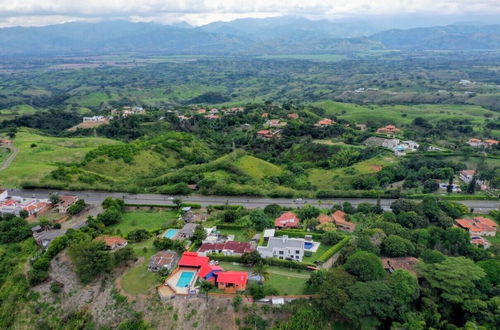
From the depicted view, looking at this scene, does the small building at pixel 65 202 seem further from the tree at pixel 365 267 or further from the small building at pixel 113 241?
the tree at pixel 365 267

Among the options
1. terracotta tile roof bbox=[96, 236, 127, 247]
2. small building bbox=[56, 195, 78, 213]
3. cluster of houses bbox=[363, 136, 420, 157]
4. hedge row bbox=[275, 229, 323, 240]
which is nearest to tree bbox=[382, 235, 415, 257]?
hedge row bbox=[275, 229, 323, 240]

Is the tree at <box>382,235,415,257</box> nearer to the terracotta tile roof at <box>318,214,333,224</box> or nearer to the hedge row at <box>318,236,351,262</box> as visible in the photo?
the hedge row at <box>318,236,351,262</box>

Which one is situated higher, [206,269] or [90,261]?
[90,261]

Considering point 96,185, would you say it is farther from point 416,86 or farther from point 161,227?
point 416,86

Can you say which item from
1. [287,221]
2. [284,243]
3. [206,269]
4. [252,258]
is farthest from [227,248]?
[287,221]

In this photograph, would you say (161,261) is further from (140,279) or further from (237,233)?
(237,233)

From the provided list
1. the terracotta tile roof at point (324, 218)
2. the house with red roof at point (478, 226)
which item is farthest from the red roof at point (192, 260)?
the house with red roof at point (478, 226)

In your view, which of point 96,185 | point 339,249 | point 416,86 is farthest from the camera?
point 416,86

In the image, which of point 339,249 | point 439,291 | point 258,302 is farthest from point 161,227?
point 439,291
